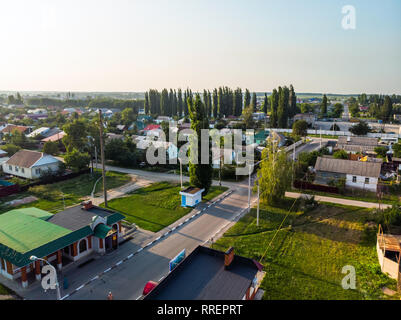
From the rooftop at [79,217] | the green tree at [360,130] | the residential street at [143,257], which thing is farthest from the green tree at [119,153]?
the green tree at [360,130]

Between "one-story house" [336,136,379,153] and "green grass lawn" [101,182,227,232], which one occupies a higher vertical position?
"one-story house" [336,136,379,153]

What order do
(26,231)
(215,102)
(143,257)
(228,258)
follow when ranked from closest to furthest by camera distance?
(228,258) → (26,231) → (143,257) → (215,102)

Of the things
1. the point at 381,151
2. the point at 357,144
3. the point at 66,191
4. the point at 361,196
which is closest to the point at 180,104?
the point at 357,144

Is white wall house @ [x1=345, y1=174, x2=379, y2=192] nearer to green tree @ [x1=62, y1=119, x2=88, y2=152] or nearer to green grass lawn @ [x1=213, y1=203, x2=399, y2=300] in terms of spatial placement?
green grass lawn @ [x1=213, y1=203, x2=399, y2=300]

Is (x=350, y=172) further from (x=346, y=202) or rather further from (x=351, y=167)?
(x=346, y=202)

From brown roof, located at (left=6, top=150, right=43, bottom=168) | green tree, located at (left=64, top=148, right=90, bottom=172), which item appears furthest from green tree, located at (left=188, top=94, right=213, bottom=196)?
brown roof, located at (left=6, top=150, right=43, bottom=168)

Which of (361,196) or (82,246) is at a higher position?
(82,246)
